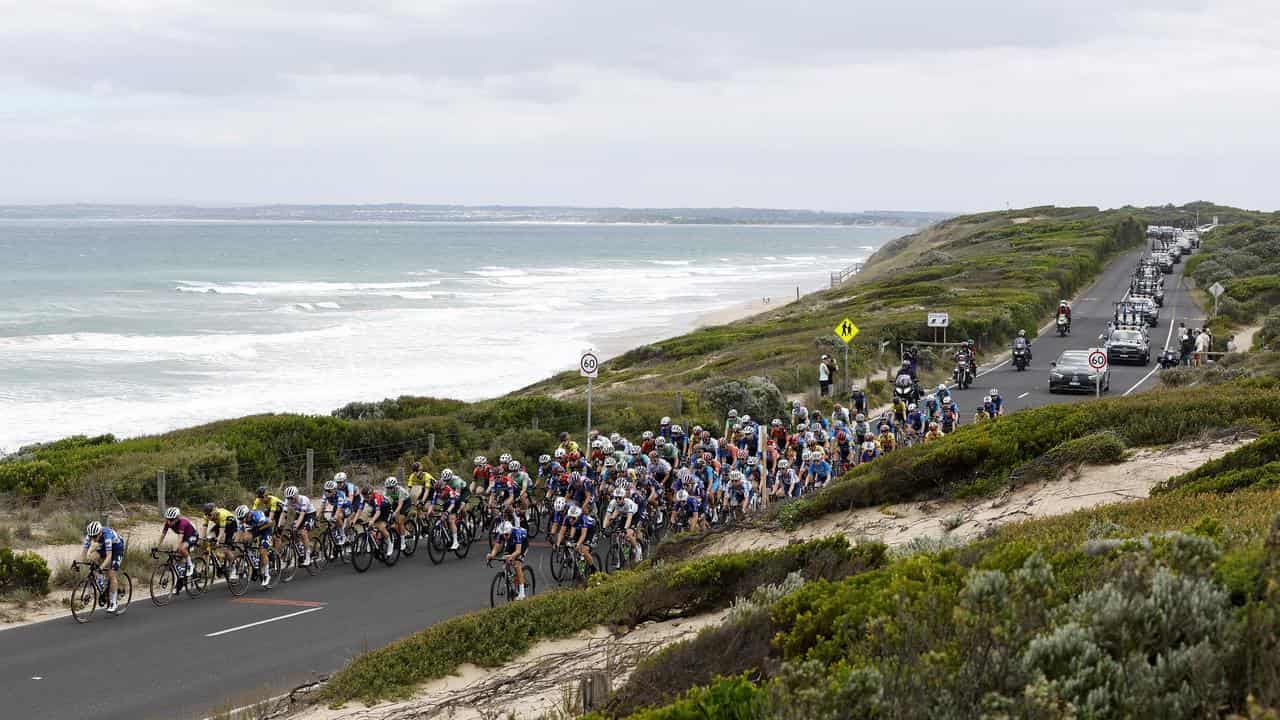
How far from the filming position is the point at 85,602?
1648cm

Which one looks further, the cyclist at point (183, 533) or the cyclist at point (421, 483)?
the cyclist at point (421, 483)

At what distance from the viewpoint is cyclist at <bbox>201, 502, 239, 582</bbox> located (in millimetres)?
17969

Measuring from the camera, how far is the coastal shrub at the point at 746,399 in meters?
→ 34.8

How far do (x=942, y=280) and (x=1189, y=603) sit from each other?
7291 centimetres

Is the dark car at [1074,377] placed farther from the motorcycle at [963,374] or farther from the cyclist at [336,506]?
the cyclist at [336,506]

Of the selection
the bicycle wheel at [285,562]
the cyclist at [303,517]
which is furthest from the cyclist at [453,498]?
the bicycle wheel at [285,562]

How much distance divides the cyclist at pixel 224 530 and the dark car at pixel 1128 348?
36392mm

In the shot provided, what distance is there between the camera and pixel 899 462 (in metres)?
17.3

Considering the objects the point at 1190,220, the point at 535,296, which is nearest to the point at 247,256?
the point at 535,296

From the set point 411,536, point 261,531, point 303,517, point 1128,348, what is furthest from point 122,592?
point 1128,348

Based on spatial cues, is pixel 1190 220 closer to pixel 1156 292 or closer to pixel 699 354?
pixel 1156 292

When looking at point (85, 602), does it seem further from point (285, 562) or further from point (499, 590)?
point (499, 590)

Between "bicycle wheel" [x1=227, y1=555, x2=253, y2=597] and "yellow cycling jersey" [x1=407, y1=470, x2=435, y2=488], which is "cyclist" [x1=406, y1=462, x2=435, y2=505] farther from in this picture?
"bicycle wheel" [x1=227, y1=555, x2=253, y2=597]

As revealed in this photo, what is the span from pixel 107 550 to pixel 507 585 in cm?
566
